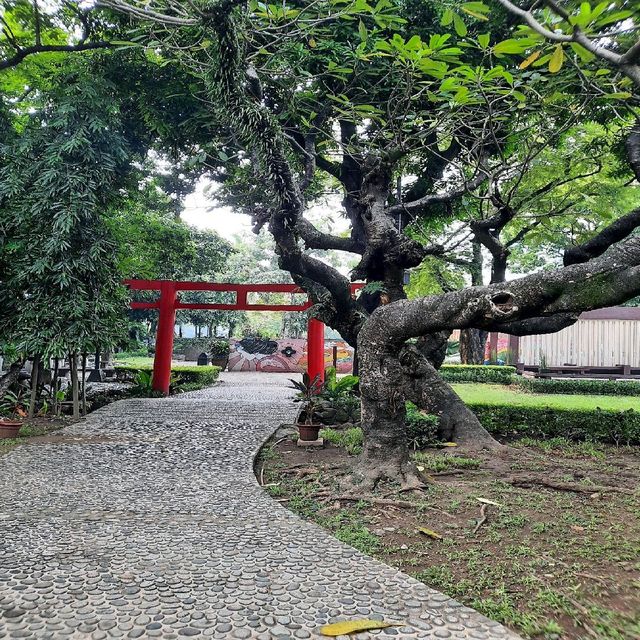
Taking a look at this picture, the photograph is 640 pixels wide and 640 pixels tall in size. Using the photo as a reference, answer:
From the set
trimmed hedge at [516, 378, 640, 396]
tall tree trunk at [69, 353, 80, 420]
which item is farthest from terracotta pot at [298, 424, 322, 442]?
trimmed hedge at [516, 378, 640, 396]

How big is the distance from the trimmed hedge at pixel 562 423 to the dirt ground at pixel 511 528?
0.89 metres

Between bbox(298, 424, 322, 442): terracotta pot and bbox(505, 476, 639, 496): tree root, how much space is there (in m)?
2.66

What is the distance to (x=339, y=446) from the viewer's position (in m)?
6.90

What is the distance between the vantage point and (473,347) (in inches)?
698

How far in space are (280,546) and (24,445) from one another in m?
4.69

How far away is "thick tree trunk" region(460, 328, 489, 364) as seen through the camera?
17.5 metres

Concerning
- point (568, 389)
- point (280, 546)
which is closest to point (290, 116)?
point (280, 546)

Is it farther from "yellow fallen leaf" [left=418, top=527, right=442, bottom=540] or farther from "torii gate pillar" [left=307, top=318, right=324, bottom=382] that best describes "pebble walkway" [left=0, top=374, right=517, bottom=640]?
"torii gate pillar" [left=307, top=318, right=324, bottom=382]

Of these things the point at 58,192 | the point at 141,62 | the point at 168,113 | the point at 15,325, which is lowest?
the point at 15,325

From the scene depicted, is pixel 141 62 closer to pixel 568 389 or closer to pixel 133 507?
pixel 133 507

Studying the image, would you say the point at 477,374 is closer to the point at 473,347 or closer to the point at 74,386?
the point at 473,347

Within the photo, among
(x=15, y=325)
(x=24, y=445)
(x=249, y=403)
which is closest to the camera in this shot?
(x=24, y=445)

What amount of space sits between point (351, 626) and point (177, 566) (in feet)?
3.69

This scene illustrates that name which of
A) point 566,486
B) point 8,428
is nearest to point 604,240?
point 566,486
